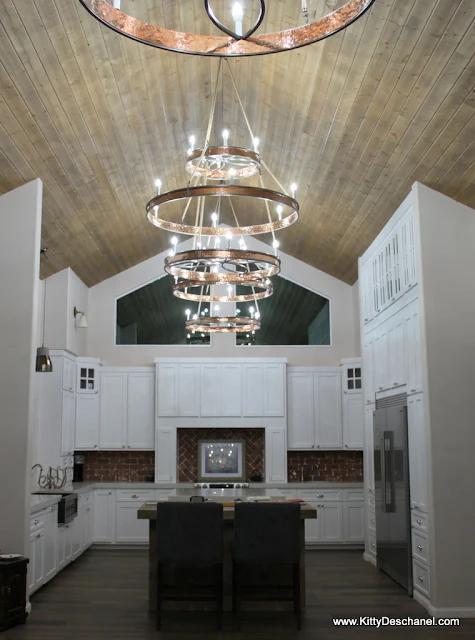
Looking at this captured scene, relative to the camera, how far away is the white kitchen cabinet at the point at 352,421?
1044 cm

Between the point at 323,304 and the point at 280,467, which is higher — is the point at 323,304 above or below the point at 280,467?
above

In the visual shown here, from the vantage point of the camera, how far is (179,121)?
25.4 feet

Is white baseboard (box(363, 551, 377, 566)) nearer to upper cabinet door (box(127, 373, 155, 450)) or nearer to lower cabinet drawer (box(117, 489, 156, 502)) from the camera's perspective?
lower cabinet drawer (box(117, 489, 156, 502))

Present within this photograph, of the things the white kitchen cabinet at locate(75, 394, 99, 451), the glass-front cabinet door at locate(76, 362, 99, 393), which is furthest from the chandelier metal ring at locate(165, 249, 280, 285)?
the white kitchen cabinet at locate(75, 394, 99, 451)

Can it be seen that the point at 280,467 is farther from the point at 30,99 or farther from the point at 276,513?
the point at 30,99

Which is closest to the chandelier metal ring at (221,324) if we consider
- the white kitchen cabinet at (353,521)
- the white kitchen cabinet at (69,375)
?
the white kitchen cabinet at (69,375)

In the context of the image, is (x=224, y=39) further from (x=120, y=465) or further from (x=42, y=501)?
(x=120, y=465)

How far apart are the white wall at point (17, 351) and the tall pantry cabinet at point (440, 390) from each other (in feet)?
11.5

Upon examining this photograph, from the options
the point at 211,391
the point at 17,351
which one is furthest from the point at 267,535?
the point at 211,391

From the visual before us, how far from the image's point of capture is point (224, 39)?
11.2ft

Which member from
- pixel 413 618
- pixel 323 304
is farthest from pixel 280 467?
pixel 413 618

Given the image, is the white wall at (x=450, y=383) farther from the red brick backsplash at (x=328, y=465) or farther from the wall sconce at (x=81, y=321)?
the wall sconce at (x=81, y=321)

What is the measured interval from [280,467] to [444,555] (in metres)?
4.30

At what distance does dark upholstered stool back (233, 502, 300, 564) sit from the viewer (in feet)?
19.4
